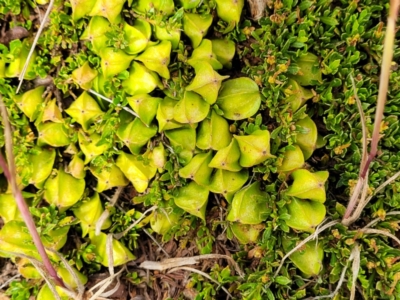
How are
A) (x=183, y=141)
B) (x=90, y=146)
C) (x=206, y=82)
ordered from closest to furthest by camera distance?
(x=206, y=82) → (x=183, y=141) → (x=90, y=146)

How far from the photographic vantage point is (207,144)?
1.59 metres

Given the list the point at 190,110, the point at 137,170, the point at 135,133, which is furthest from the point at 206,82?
the point at 137,170

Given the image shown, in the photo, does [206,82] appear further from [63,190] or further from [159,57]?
[63,190]

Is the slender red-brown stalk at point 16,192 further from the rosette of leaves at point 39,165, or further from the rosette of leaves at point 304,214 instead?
the rosette of leaves at point 304,214

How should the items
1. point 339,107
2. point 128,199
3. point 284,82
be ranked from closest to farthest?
point 284,82 → point 339,107 → point 128,199

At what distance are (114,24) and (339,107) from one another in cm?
85

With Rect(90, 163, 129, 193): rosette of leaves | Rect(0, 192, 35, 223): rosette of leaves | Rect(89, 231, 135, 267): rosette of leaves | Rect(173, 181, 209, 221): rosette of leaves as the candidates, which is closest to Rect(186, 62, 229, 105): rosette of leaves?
Rect(173, 181, 209, 221): rosette of leaves

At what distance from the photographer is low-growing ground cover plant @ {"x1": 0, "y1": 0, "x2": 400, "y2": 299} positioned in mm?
1583

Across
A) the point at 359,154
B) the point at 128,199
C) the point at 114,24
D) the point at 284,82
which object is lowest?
the point at 128,199

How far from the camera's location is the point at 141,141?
1650 millimetres

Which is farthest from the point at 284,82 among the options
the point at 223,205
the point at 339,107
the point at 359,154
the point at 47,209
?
the point at 47,209

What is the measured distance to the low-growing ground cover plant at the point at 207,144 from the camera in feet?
5.19

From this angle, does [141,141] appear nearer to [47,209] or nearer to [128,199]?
[128,199]

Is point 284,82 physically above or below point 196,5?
below
